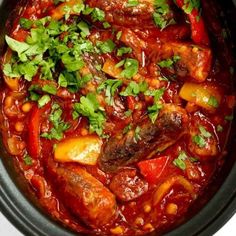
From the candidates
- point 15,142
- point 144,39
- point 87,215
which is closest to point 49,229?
point 87,215

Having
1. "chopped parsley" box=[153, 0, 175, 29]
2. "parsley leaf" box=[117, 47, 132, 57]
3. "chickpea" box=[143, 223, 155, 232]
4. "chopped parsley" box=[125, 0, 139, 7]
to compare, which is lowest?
"chickpea" box=[143, 223, 155, 232]

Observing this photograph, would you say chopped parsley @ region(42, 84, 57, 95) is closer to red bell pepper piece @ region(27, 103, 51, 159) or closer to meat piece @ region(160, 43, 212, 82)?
red bell pepper piece @ region(27, 103, 51, 159)

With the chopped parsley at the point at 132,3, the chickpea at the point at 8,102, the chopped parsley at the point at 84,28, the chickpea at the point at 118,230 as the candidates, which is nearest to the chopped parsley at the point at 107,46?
the chopped parsley at the point at 84,28

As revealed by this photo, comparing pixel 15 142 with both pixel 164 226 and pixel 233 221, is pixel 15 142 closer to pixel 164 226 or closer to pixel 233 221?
pixel 164 226

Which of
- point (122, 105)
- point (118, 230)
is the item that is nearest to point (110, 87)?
point (122, 105)

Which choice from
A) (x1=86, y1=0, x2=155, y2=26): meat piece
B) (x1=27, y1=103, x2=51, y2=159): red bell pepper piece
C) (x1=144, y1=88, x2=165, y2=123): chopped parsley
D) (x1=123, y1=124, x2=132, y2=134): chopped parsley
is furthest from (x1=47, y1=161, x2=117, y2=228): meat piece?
(x1=86, y1=0, x2=155, y2=26): meat piece

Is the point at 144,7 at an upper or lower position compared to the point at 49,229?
Result: upper

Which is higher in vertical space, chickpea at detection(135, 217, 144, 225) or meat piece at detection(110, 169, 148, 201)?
meat piece at detection(110, 169, 148, 201)
